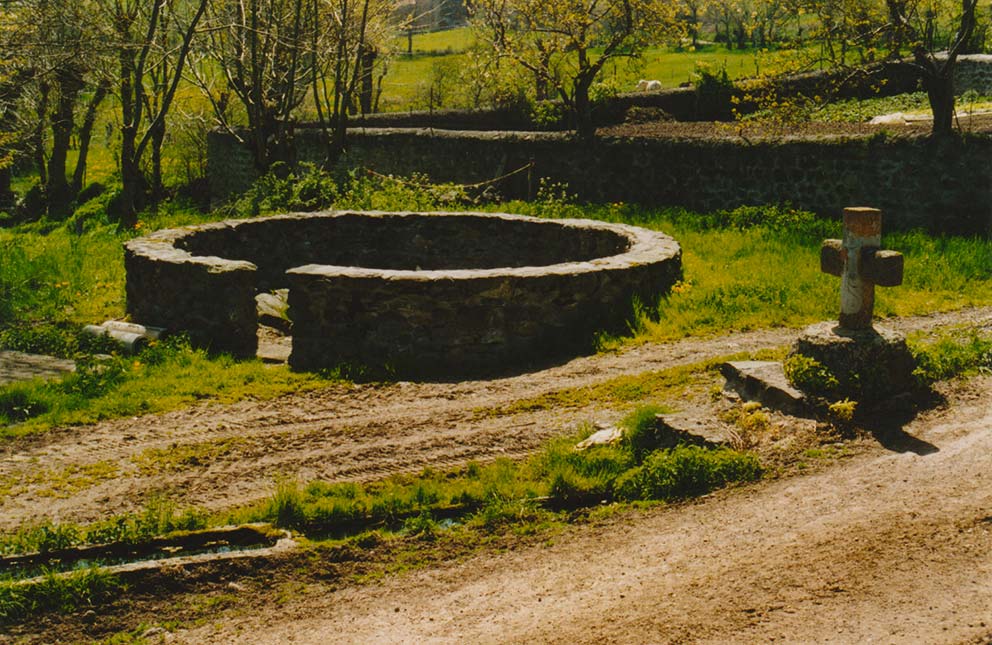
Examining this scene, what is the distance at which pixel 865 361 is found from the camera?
7.65 metres

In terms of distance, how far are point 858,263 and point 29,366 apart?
769 cm

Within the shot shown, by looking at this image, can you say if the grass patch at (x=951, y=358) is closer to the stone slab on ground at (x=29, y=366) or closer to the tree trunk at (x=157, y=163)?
the stone slab on ground at (x=29, y=366)

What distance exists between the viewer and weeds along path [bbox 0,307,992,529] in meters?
7.01

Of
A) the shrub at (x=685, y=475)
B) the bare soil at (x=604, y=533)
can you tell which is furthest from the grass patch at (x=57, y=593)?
the shrub at (x=685, y=475)

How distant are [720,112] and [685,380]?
15561 millimetres

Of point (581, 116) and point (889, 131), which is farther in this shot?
point (581, 116)

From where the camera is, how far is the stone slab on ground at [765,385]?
7.64 metres

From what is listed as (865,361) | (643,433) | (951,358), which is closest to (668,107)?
(951,358)

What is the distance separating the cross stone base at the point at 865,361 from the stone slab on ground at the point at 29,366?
22.8ft

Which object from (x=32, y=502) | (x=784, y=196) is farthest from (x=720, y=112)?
(x=32, y=502)

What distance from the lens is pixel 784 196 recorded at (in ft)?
51.1

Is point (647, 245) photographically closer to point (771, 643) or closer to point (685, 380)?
point (685, 380)

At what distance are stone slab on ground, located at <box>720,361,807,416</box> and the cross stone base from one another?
0.93 feet

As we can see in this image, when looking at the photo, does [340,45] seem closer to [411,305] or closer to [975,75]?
[411,305]
